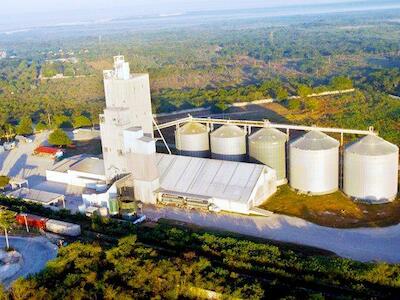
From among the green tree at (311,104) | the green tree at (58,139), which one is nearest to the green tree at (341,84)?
the green tree at (311,104)

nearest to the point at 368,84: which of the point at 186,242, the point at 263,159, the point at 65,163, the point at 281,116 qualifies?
the point at 281,116

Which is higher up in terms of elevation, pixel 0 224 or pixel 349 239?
pixel 0 224

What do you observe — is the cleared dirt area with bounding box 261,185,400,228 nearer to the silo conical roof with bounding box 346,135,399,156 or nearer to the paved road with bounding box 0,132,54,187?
the silo conical roof with bounding box 346,135,399,156

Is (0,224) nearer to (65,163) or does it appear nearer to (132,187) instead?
(132,187)

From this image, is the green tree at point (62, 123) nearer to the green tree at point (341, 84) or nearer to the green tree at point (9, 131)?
the green tree at point (9, 131)

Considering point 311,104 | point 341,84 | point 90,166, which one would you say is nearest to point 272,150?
point 90,166

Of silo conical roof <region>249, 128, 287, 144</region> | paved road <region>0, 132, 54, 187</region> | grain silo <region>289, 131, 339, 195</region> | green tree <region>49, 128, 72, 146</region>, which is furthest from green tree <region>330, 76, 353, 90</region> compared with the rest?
paved road <region>0, 132, 54, 187</region>
